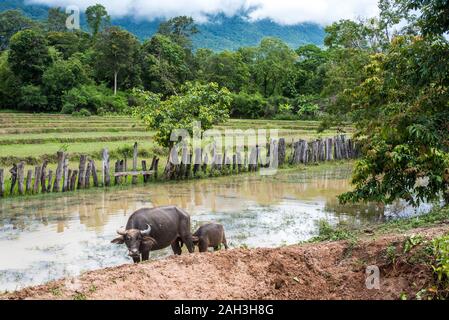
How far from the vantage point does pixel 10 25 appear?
74875mm

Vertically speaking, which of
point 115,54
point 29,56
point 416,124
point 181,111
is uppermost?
point 115,54

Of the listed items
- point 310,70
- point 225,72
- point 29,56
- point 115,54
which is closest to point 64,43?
point 115,54

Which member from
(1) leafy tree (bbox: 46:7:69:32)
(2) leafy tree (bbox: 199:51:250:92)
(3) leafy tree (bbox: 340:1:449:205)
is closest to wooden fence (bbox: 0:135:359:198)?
(3) leafy tree (bbox: 340:1:449:205)

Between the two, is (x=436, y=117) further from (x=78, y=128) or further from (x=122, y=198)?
(x=78, y=128)

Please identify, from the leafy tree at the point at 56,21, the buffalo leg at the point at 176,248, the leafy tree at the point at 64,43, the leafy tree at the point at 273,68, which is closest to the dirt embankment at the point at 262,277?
the buffalo leg at the point at 176,248

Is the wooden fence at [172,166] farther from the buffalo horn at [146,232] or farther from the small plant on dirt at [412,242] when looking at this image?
the small plant on dirt at [412,242]

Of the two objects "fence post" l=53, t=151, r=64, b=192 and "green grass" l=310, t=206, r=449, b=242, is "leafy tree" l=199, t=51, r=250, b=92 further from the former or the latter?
"green grass" l=310, t=206, r=449, b=242

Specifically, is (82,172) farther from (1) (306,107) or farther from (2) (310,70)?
(2) (310,70)

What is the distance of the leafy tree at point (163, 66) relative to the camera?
53.9 m

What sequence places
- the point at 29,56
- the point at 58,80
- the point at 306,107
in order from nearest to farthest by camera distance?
1. the point at 29,56
2. the point at 58,80
3. the point at 306,107

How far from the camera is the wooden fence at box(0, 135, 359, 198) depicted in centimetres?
1655

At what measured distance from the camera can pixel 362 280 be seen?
665cm

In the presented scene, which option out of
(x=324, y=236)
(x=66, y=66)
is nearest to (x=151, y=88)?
(x=66, y=66)

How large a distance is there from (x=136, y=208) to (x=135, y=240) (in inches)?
244
